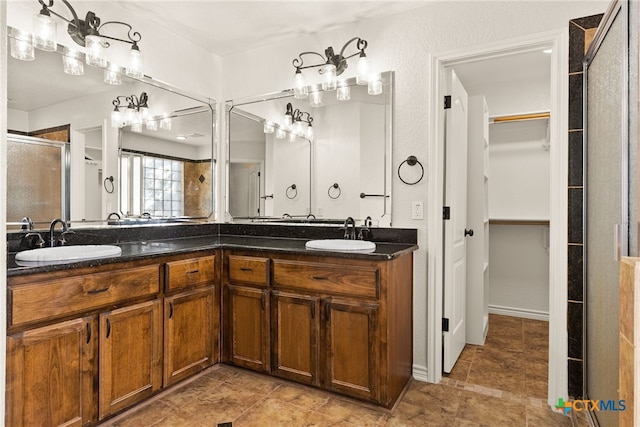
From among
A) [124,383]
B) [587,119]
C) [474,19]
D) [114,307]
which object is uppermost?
[474,19]

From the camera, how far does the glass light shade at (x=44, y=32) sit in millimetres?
2021

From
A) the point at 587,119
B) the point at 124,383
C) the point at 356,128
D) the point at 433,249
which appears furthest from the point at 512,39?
the point at 124,383

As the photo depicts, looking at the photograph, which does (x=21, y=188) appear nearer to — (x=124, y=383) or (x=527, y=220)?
(x=124, y=383)

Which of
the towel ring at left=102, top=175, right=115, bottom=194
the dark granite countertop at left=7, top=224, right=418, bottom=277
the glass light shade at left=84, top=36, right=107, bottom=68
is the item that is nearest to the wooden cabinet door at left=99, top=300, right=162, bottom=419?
the dark granite countertop at left=7, top=224, right=418, bottom=277

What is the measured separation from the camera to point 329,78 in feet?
8.66

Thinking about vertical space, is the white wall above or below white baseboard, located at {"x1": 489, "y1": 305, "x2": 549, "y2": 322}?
above

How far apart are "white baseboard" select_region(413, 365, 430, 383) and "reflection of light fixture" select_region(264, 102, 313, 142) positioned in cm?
176

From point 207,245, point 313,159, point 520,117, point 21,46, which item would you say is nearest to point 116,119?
point 21,46

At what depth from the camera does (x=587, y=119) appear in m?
1.93

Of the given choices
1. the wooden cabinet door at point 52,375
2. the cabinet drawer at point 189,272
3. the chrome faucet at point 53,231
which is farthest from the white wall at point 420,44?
the chrome faucet at point 53,231

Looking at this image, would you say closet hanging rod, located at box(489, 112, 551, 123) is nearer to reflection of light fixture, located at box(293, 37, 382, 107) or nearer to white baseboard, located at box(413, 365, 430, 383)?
reflection of light fixture, located at box(293, 37, 382, 107)

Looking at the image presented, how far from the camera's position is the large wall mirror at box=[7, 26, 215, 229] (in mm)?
2051

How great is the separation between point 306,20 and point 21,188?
2.03 meters

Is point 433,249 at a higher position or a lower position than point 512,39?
lower
